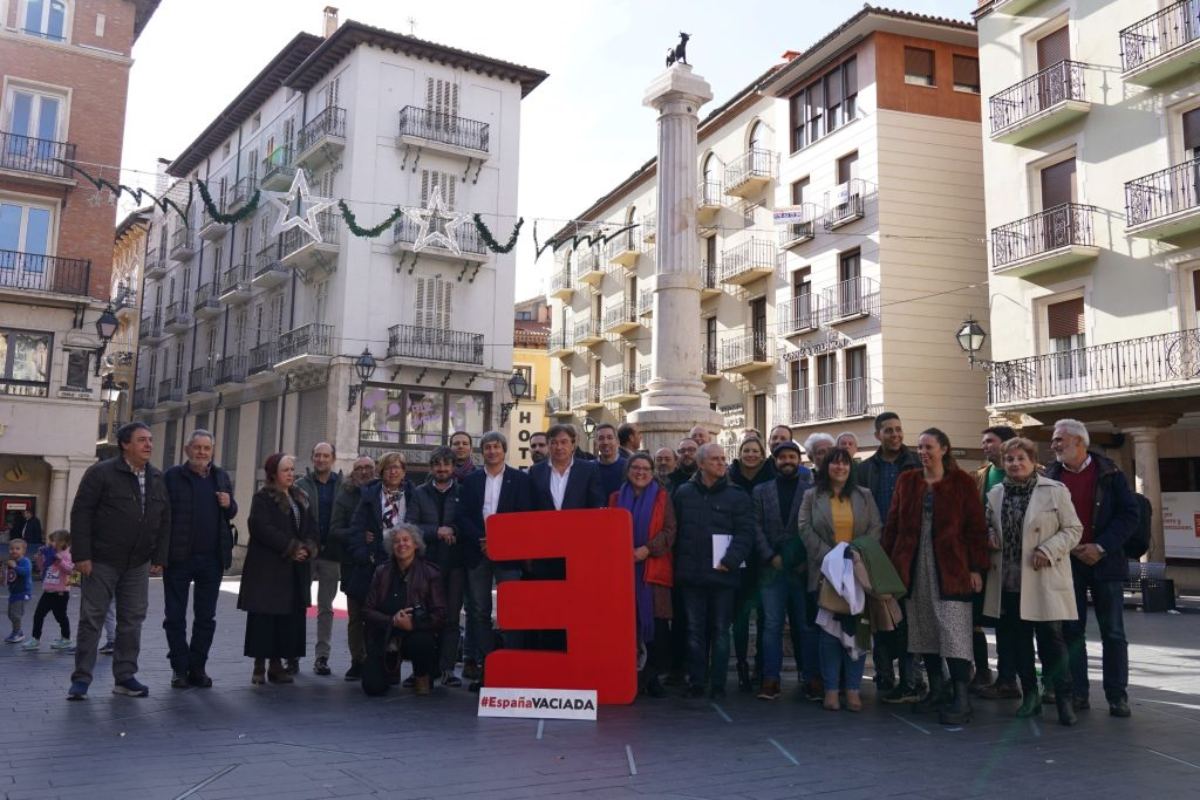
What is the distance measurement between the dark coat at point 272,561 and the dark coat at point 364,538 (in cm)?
38

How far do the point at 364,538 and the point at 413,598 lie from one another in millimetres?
1041

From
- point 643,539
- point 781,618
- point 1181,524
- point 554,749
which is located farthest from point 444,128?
point 554,749

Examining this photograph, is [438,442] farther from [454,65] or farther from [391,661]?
[391,661]

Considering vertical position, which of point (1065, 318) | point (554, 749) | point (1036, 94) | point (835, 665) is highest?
point (1036, 94)

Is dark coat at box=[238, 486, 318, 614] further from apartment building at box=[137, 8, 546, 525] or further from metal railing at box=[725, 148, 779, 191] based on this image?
metal railing at box=[725, 148, 779, 191]

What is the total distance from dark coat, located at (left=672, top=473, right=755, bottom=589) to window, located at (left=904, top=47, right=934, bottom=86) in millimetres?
24746

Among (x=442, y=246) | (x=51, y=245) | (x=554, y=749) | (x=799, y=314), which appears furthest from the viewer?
(x=442, y=246)

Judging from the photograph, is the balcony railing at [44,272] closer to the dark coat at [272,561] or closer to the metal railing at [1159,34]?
the dark coat at [272,561]

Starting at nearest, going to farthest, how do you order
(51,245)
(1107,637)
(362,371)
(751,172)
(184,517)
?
(1107,637) → (184,517) → (51,245) → (362,371) → (751,172)

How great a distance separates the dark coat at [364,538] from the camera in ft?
28.6

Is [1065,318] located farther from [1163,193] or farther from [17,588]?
[17,588]

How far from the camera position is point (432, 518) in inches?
334

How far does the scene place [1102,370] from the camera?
72.7 ft

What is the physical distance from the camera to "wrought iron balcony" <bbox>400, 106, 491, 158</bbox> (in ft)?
113
